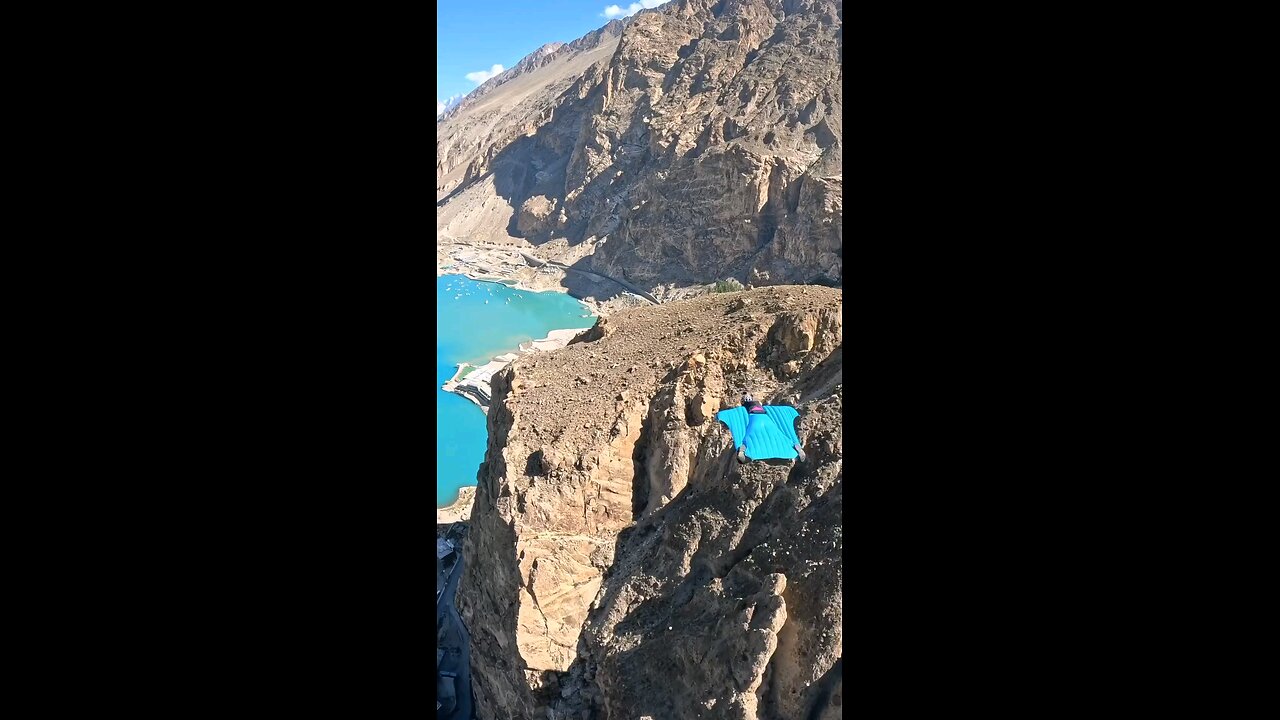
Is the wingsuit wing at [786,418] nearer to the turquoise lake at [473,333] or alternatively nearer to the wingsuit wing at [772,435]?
the wingsuit wing at [772,435]

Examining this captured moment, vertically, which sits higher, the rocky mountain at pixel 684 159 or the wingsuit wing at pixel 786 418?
the rocky mountain at pixel 684 159

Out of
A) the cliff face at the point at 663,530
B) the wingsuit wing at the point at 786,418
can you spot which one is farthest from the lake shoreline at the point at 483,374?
the wingsuit wing at the point at 786,418

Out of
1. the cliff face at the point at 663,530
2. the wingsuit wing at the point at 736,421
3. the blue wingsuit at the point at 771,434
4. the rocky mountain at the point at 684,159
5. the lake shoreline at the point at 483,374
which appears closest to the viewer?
the cliff face at the point at 663,530

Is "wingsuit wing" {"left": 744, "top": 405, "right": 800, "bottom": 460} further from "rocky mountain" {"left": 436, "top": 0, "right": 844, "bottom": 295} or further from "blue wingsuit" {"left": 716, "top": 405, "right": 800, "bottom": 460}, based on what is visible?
"rocky mountain" {"left": 436, "top": 0, "right": 844, "bottom": 295}

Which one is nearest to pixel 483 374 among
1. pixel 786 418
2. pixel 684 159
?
pixel 684 159
